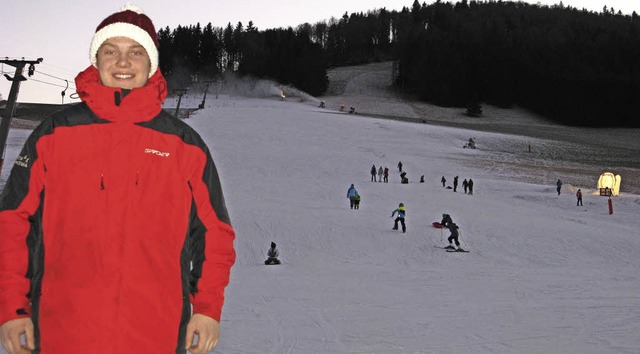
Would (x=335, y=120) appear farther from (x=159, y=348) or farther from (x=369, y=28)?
(x=369, y=28)

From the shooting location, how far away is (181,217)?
2.79 metres

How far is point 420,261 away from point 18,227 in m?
12.9

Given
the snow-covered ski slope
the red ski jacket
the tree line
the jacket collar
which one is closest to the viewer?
the red ski jacket

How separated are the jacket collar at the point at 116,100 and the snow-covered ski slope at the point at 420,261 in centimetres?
467

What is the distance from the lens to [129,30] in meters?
2.94

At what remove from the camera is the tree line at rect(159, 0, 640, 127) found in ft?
287

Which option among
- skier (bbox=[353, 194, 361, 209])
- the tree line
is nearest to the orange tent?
skier (bbox=[353, 194, 361, 209])

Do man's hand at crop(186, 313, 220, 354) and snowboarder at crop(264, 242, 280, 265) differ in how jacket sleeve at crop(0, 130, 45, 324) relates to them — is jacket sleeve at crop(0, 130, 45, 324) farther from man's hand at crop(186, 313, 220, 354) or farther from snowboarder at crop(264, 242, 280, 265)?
snowboarder at crop(264, 242, 280, 265)

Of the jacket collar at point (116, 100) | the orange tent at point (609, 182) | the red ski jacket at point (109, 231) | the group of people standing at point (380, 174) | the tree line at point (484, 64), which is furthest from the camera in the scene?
the tree line at point (484, 64)

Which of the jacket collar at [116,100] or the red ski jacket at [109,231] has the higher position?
the jacket collar at [116,100]

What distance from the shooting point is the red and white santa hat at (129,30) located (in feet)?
9.66

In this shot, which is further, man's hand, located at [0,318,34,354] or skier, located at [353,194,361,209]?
skier, located at [353,194,361,209]

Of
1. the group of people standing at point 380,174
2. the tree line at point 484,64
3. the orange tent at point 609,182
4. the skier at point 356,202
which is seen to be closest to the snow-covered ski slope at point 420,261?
the group of people standing at point 380,174

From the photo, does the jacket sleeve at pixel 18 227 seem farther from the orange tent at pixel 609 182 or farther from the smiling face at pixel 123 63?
the orange tent at pixel 609 182
